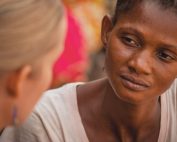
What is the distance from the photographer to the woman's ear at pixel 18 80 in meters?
1.74

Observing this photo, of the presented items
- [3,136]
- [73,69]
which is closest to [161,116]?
[3,136]

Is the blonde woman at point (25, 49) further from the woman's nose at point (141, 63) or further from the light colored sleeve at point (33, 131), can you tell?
the light colored sleeve at point (33, 131)

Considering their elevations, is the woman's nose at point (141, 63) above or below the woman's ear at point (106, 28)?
below

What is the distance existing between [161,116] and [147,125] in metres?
0.09

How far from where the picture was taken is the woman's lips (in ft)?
7.22

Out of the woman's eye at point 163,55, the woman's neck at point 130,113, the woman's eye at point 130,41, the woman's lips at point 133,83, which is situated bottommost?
the woman's neck at point 130,113

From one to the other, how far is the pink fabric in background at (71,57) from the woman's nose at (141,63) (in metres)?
1.74

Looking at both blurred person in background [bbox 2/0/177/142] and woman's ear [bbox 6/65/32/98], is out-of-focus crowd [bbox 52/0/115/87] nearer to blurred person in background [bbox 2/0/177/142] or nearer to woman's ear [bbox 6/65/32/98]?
blurred person in background [bbox 2/0/177/142]

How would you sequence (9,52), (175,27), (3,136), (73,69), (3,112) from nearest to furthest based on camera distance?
(9,52), (3,112), (175,27), (3,136), (73,69)

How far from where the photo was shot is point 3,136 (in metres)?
2.52

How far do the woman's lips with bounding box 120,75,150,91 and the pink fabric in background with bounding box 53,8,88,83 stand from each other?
1.75 meters

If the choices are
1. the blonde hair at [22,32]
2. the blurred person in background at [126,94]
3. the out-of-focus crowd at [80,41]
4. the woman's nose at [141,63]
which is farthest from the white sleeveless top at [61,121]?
the out-of-focus crowd at [80,41]

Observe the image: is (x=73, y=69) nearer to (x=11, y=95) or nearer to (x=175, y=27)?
(x=175, y=27)

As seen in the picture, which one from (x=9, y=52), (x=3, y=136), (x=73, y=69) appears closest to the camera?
(x=9, y=52)
